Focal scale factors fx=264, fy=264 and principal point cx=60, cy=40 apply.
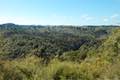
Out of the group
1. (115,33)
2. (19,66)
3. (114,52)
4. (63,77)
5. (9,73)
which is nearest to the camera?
(63,77)

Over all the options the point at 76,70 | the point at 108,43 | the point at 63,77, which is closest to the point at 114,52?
the point at 108,43

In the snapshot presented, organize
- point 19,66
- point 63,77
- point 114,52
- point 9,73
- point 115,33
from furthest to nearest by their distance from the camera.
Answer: point 115,33 → point 114,52 → point 19,66 → point 9,73 → point 63,77

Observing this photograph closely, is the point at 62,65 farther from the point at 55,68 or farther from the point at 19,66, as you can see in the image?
the point at 19,66

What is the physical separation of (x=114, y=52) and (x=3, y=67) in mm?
8933

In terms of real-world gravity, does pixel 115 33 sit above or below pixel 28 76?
above

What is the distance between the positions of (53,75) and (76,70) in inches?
44.4

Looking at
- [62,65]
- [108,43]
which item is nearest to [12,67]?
[62,65]

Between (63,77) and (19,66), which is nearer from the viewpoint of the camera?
(63,77)

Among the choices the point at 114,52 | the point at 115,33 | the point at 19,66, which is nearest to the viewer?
the point at 19,66

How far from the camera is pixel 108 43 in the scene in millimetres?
19344

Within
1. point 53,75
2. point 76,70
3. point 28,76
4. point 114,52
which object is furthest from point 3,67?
point 114,52

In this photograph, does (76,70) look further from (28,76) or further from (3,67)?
(3,67)

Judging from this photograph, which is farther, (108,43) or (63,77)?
(108,43)

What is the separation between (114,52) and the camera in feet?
57.0
